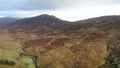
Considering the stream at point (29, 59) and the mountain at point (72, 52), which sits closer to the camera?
the stream at point (29, 59)

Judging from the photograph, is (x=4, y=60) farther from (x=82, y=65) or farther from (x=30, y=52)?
(x=82, y=65)

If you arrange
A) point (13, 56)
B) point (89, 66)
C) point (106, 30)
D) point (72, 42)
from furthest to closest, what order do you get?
point (106, 30) → point (72, 42) → point (13, 56) → point (89, 66)

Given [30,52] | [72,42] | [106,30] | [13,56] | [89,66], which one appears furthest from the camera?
[106,30]

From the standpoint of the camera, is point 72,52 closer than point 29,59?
No

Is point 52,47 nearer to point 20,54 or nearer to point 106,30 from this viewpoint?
point 20,54

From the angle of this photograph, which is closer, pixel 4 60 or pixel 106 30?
pixel 4 60

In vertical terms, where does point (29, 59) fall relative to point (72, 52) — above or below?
below

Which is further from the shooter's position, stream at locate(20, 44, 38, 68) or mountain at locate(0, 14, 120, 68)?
mountain at locate(0, 14, 120, 68)

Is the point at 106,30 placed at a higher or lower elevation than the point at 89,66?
higher

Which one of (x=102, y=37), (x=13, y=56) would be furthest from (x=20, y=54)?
(x=102, y=37)
